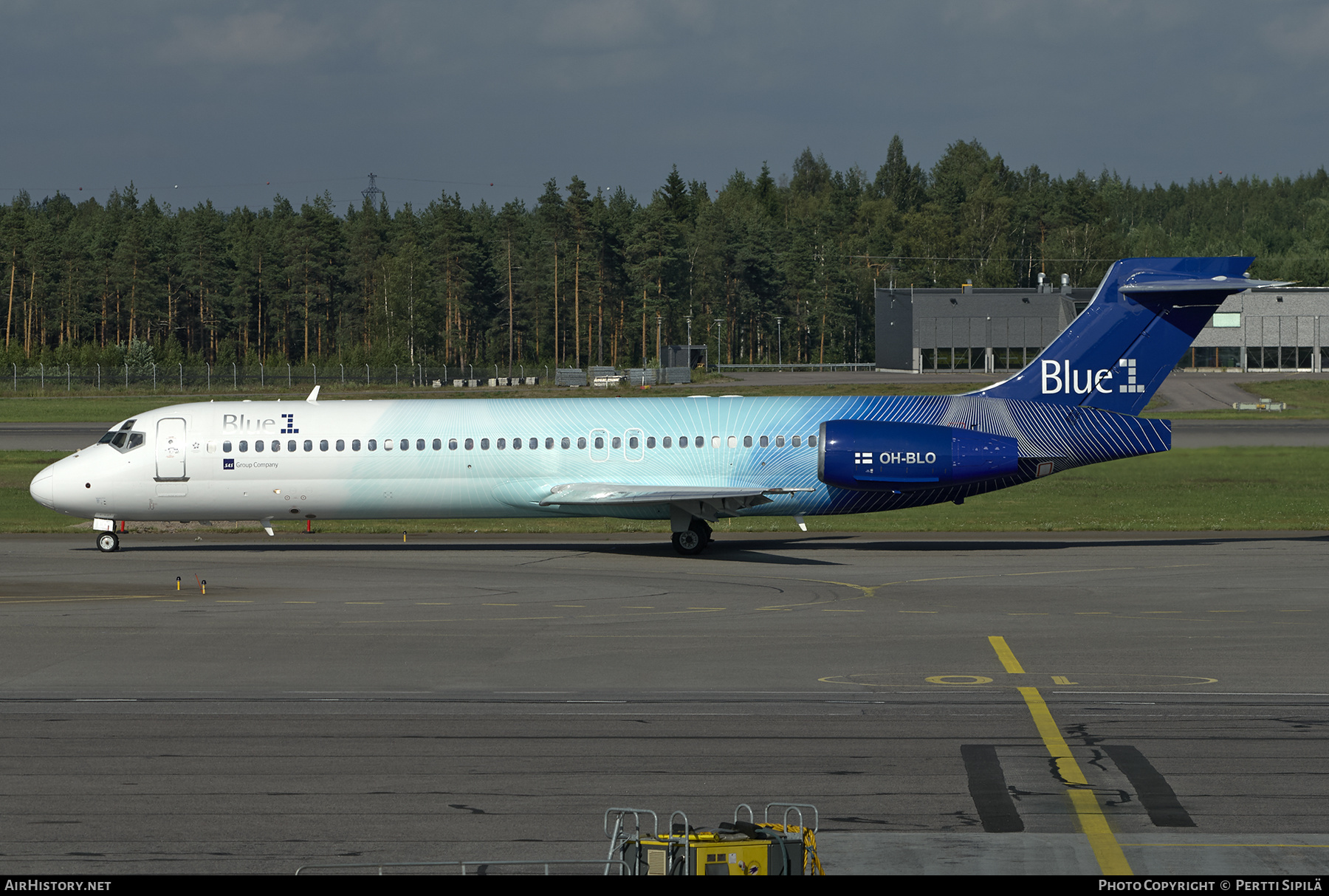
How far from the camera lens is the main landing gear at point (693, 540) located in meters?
30.8

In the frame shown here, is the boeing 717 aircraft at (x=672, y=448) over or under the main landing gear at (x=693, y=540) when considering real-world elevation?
over

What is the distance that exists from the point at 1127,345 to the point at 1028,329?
307 ft

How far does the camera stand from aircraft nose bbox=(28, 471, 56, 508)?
31000mm

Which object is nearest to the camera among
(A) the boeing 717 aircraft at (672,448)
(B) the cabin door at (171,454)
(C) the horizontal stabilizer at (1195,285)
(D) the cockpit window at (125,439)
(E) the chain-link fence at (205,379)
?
(C) the horizontal stabilizer at (1195,285)

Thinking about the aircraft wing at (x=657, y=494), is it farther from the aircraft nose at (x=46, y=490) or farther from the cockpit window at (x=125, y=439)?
the aircraft nose at (x=46, y=490)

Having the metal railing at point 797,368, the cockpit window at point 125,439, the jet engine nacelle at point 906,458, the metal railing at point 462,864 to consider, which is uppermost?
the metal railing at point 797,368

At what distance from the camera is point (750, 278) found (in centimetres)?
17188

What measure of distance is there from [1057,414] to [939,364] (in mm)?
97045

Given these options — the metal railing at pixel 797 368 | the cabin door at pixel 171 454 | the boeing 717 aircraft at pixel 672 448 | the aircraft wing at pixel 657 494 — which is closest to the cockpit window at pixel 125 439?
the boeing 717 aircraft at pixel 672 448

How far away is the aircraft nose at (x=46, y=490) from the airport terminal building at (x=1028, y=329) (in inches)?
3902

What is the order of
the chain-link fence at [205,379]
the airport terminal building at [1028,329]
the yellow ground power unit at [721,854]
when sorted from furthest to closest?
the airport terminal building at [1028,329]
the chain-link fence at [205,379]
the yellow ground power unit at [721,854]

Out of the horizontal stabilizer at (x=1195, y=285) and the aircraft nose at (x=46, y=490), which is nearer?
the horizontal stabilizer at (x=1195, y=285)
